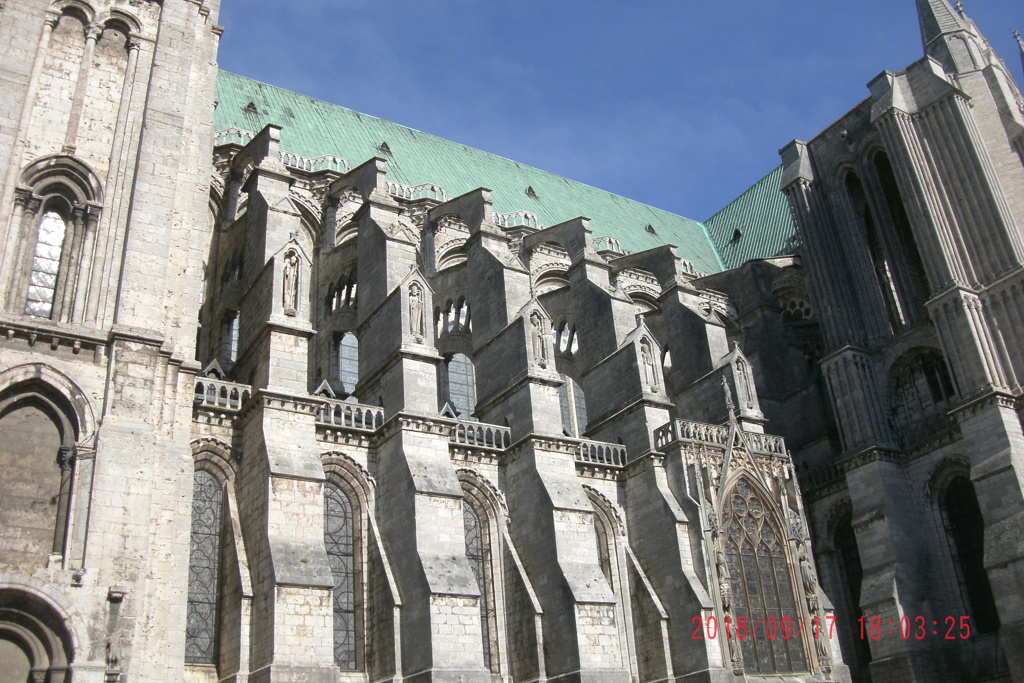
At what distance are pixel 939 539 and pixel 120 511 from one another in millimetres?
19977

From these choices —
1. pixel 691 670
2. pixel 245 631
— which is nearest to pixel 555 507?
pixel 691 670

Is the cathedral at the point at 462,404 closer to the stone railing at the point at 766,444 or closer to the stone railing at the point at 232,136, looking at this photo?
the stone railing at the point at 766,444

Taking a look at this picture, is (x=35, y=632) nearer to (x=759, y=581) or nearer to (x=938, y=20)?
Answer: (x=759, y=581)

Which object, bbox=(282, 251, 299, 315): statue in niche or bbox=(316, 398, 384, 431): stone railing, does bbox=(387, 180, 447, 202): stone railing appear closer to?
bbox=(282, 251, 299, 315): statue in niche

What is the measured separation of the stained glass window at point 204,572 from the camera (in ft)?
53.3

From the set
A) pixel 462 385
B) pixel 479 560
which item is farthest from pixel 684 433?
pixel 462 385

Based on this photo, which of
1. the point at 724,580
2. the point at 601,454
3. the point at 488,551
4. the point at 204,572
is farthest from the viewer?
the point at 601,454

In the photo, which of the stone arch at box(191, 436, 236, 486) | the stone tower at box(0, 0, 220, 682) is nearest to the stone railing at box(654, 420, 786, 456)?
the stone arch at box(191, 436, 236, 486)

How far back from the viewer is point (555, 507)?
19672 millimetres

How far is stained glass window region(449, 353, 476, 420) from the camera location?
26.8 meters

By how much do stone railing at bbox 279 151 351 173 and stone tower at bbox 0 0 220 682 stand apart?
10.0m

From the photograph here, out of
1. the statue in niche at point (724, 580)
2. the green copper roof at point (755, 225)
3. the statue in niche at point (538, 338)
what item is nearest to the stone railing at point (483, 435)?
the statue in niche at point (538, 338)

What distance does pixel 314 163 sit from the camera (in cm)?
2909
